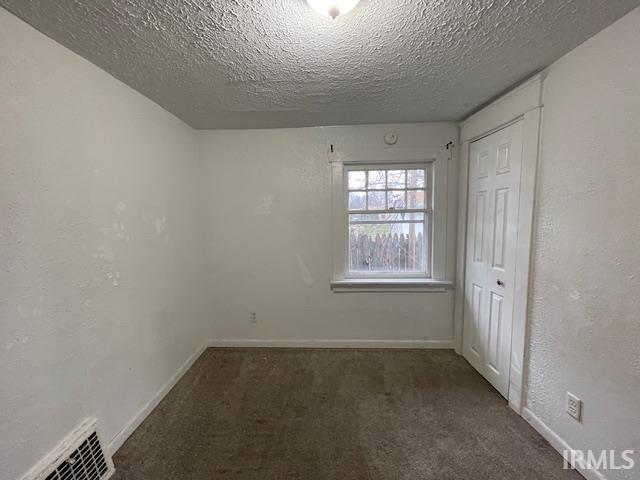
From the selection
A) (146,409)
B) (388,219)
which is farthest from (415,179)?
(146,409)

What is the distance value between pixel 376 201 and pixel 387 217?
20 centimetres

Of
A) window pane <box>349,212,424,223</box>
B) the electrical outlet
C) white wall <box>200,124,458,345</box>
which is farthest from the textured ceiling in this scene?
the electrical outlet

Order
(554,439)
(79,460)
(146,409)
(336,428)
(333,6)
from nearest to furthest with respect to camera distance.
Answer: (333,6), (79,460), (554,439), (336,428), (146,409)

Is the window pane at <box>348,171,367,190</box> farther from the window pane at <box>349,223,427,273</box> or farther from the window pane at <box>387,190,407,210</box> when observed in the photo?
the window pane at <box>349,223,427,273</box>

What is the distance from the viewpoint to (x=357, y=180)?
2.73 meters

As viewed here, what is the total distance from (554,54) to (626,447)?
196 cm

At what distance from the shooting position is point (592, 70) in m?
1.32

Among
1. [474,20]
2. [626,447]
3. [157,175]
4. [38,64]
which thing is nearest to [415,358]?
[626,447]

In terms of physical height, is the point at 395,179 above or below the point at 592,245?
above

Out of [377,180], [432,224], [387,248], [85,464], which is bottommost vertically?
[85,464]

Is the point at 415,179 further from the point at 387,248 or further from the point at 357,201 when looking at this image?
the point at 387,248

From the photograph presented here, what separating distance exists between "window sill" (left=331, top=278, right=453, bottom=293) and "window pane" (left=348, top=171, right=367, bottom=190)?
0.96 metres

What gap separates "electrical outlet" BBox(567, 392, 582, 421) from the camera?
1402 mm

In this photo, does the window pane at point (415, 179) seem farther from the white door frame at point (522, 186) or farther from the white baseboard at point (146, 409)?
the white baseboard at point (146, 409)
